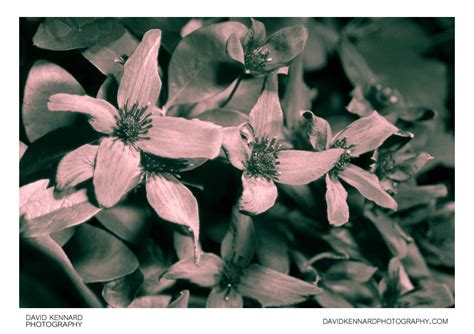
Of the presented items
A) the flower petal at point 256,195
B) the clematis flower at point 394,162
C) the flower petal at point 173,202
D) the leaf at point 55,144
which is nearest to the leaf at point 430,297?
the clematis flower at point 394,162

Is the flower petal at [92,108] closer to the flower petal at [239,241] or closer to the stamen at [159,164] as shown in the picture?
the stamen at [159,164]

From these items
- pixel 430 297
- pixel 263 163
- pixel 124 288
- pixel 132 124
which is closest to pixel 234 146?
pixel 263 163

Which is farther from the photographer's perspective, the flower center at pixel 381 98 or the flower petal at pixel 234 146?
the flower center at pixel 381 98

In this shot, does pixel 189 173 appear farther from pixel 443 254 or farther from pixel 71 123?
pixel 443 254

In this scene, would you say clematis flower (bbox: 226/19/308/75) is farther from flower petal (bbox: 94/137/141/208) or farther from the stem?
flower petal (bbox: 94/137/141/208)

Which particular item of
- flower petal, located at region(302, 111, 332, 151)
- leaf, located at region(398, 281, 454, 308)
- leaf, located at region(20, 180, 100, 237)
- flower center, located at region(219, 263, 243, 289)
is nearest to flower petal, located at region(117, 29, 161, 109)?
leaf, located at region(20, 180, 100, 237)

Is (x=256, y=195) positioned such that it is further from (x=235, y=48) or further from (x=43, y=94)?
(x=43, y=94)
